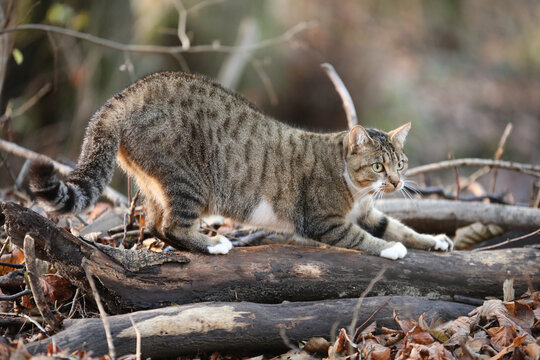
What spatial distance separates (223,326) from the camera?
280cm

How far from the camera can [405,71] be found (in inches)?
492

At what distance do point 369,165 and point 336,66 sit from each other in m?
8.11

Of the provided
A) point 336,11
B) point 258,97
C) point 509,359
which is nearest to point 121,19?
point 258,97

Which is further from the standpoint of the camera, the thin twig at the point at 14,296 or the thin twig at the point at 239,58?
the thin twig at the point at 239,58

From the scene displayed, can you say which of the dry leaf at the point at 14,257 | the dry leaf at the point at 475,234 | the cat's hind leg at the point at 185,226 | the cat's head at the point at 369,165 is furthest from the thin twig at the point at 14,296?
the dry leaf at the point at 475,234

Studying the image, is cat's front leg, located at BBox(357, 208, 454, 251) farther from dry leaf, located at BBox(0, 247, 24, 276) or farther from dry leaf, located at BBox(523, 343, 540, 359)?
dry leaf, located at BBox(0, 247, 24, 276)

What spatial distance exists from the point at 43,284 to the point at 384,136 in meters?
2.64

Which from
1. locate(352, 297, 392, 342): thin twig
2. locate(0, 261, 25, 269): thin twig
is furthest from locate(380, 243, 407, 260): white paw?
locate(0, 261, 25, 269): thin twig

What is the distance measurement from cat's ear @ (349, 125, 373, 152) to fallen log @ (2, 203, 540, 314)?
85 centimetres

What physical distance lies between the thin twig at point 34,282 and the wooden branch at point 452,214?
3040 millimetres

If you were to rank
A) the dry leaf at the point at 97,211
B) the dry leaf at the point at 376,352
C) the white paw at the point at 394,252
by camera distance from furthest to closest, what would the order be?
the dry leaf at the point at 97,211 → the white paw at the point at 394,252 → the dry leaf at the point at 376,352

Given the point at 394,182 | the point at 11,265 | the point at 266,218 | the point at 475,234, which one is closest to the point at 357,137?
the point at 394,182

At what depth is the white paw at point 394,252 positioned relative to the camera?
3.49 m

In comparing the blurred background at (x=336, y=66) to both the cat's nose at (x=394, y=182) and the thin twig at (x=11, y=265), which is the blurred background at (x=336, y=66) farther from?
the cat's nose at (x=394, y=182)
